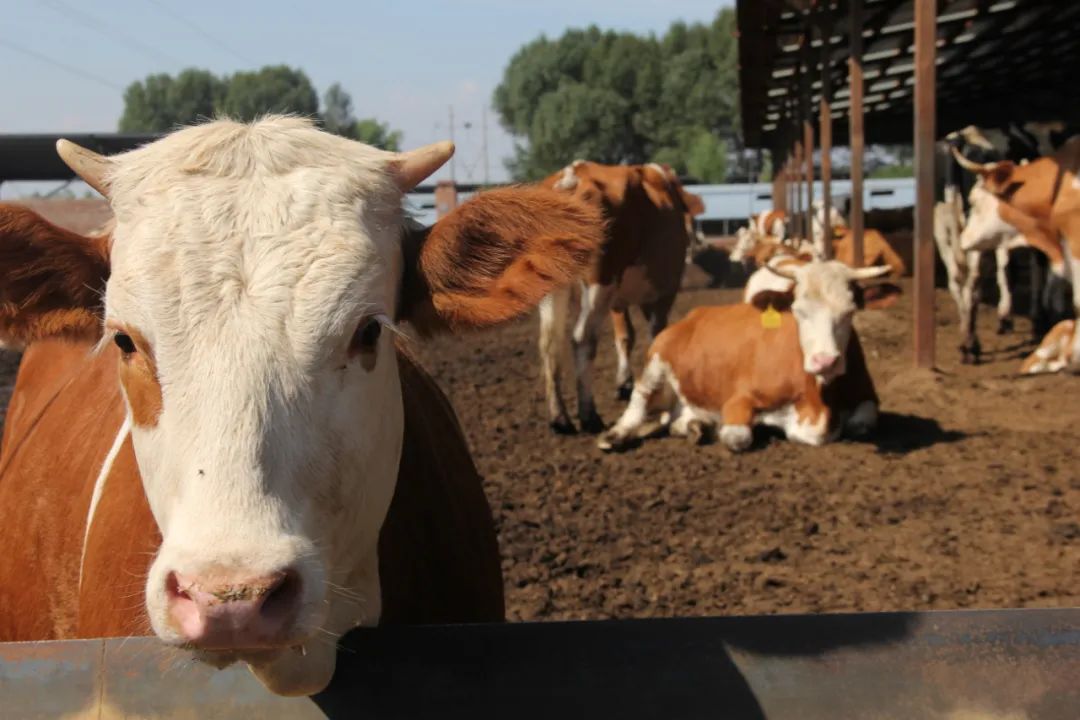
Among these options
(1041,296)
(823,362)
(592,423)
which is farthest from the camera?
(1041,296)

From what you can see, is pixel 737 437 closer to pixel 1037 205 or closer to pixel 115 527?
pixel 1037 205

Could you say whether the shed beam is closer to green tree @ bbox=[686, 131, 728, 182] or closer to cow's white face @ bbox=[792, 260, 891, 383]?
cow's white face @ bbox=[792, 260, 891, 383]

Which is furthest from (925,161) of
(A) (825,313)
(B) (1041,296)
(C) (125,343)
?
(C) (125,343)

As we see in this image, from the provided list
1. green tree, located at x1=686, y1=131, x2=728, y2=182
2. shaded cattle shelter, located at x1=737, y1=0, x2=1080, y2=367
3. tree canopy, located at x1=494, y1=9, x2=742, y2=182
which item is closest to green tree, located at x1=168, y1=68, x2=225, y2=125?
tree canopy, located at x1=494, y1=9, x2=742, y2=182

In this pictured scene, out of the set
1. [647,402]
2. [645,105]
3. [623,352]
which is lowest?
[647,402]

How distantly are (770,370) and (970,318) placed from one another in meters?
3.74

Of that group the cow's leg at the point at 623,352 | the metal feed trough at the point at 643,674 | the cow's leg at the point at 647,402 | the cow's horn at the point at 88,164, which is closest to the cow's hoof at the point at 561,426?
the cow's leg at the point at 647,402

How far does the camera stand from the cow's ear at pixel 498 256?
2240 millimetres

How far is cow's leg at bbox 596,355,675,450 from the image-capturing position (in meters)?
8.66

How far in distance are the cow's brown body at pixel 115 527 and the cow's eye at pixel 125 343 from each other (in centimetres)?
40

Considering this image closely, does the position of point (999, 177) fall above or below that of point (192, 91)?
below

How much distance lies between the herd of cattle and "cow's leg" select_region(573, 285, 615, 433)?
556cm

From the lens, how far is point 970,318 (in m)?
10.9

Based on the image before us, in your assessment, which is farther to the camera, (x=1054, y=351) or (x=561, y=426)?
(x=1054, y=351)
